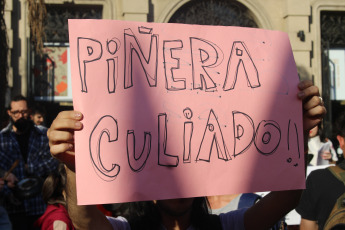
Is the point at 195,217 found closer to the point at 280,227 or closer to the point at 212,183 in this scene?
the point at 212,183

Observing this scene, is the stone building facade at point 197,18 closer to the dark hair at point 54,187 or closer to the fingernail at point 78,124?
the dark hair at point 54,187

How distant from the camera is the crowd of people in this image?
1743mm

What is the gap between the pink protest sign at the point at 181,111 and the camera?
5.40ft

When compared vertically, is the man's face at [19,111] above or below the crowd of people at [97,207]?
above

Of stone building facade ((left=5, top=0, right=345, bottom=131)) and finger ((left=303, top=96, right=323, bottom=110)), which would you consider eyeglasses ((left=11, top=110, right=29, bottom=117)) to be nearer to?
finger ((left=303, top=96, right=323, bottom=110))

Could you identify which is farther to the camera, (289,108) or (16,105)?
(16,105)

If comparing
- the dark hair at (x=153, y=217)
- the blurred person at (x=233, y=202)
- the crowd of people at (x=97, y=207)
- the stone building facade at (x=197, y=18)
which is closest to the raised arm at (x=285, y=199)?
the crowd of people at (x=97, y=207)

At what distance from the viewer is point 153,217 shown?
197cm

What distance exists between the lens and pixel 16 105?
488cm

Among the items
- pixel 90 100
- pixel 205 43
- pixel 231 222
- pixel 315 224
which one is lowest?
pixel 315 224

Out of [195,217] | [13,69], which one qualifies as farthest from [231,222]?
[13,69]

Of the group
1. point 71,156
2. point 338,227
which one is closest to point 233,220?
point 338,227

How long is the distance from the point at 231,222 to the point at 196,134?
1.54ft

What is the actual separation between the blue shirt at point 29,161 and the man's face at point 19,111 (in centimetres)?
21
